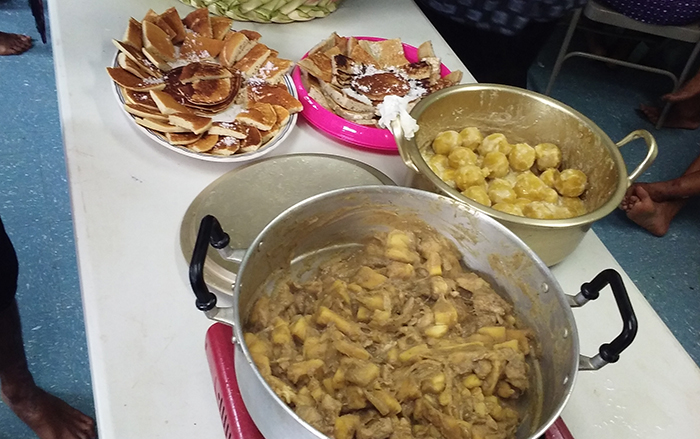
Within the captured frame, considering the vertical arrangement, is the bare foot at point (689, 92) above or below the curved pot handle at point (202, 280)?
below

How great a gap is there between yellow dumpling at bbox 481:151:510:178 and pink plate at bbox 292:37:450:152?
19 cm

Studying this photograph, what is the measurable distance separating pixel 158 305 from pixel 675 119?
8.45 feet

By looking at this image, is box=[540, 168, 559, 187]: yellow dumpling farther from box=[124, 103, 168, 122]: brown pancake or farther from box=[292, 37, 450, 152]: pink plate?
box=[124, 103, 168, 122]: brown pancake

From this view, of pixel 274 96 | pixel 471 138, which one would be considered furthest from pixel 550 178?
pixel 274 96

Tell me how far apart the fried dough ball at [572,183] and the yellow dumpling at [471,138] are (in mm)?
153

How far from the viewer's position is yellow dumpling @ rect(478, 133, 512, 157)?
97cm

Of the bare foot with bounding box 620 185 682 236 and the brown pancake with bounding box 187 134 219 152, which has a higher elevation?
the brown pancake with bounding box 187 134 219 152

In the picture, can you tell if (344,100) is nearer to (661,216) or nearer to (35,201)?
(35,201)

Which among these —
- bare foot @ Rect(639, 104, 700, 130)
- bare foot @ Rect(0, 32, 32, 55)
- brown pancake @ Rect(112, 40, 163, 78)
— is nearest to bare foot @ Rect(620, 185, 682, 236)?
bare foot @ Rect(639, 104, 700, 130)

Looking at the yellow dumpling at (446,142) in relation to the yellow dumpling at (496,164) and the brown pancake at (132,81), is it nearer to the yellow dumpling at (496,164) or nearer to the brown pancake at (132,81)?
the yellow dumpling at (496,164)

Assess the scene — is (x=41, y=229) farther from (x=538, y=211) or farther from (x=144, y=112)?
(x=538, y=211)

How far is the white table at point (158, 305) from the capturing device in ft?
2.25

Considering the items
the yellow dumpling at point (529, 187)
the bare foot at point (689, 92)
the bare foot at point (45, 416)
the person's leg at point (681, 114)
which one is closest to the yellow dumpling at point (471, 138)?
the yellow dumpling at point (529, 187)

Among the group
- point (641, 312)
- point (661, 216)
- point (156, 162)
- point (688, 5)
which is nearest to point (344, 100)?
point (156, 162)
